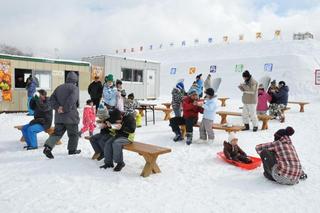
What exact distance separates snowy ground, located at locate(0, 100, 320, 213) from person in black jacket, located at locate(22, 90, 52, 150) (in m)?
0.33

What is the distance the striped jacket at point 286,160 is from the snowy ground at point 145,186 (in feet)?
0.68

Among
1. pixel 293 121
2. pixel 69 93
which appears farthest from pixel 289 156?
pixel 293 121

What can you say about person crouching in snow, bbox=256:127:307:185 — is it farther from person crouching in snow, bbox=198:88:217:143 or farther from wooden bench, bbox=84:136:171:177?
person crouching in snow, bbox=198:88:217:143

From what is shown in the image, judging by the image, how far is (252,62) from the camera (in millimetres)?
36156

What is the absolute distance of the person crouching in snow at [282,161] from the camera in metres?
5.30

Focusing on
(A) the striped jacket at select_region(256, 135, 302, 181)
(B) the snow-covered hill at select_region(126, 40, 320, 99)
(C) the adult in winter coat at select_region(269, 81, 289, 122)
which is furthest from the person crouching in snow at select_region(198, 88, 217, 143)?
(B) the snow-covered hill at select_region(126, 40, 320, 99)

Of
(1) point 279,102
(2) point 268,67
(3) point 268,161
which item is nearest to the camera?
(3) point 268,161

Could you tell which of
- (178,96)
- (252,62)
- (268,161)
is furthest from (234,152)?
(252,62)

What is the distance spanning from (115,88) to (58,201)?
5.17 meters

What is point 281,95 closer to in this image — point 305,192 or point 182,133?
point 182,133

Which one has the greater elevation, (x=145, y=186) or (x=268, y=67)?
(x=268, y=67)

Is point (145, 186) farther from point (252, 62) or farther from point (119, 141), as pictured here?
point (252, 62)

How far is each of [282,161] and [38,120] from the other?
5.17m

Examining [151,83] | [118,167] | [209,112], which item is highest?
[151,83]
